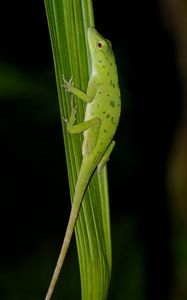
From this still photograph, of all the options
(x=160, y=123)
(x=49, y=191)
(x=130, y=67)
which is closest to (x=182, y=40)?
(x=130, y=67)

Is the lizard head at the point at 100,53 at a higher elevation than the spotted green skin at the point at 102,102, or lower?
higher

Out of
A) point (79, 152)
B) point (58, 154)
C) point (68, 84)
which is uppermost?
point (68, 84)

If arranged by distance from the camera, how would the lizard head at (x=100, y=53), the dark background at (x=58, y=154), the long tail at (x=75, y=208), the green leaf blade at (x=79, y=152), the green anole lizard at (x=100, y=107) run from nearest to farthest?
the green leaf blade at (x=79, y=152) < the long tail at (x=75, y=208) < the green anole lizard at (x=100, y=107) < the lizard head at (x=100, y=53) < the dark background at (x=58, y=154)

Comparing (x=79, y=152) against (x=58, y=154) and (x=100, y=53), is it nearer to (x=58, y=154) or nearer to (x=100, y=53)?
(x=100, y=53)

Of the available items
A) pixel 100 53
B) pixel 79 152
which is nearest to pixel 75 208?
pixel 79 152

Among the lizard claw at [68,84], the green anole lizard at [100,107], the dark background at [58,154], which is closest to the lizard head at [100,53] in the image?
the green anole lizard at [100,107]

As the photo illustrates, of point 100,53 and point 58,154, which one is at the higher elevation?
point 100,53

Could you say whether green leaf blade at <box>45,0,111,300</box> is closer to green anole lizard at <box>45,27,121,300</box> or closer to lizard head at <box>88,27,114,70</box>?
green anole lizard at <box>45,27,121,300</box>

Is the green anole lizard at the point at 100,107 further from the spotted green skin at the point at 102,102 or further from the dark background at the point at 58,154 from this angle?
the dark background at the point at 58,154
